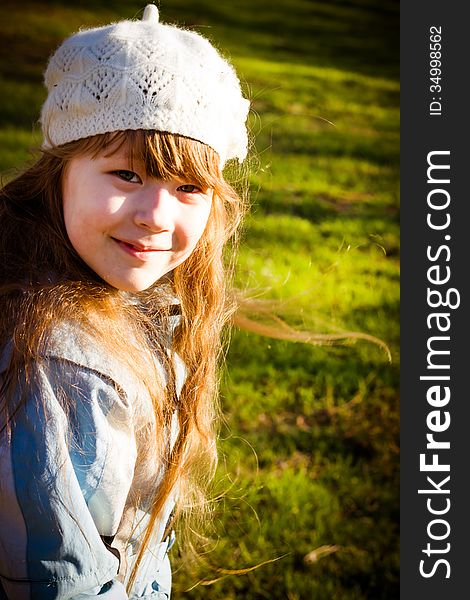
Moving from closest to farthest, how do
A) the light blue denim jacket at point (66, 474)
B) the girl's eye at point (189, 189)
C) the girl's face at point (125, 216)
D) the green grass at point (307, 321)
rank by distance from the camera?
1. the light blue denim jacket at point (66, 474)
2. the girl's face at point (125, 216)
3. the girl's eye at point (189, 189)
4. the green grass at point (307, 321)

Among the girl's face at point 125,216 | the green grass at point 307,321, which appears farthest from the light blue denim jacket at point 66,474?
the green grass at point 307,321

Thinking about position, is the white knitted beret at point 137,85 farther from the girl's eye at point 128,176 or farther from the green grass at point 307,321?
the green grass at point 307,321

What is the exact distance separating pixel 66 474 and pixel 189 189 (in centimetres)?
67

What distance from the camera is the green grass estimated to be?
3100mm

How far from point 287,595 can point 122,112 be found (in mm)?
1812

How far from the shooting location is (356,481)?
350 cm

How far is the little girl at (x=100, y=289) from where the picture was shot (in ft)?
5.78

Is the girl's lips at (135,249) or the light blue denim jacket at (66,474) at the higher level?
the girl's lips at (135,249)

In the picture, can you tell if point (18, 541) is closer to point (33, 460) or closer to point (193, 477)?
point (33, 460)

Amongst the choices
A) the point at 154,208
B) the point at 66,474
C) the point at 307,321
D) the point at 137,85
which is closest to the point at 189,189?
the point at 154,208

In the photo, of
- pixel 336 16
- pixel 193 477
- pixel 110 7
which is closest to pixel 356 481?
pixel 193 477

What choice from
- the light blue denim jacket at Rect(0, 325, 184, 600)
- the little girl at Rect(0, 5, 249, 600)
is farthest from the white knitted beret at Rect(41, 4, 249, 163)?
the light blue denim jacket at Rect(0, 325, 184, 600)

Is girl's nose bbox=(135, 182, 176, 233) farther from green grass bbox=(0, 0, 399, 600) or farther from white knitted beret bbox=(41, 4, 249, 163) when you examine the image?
green grass bbox=(0, 0, 399, 600)

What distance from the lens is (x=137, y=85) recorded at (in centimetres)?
183
